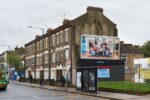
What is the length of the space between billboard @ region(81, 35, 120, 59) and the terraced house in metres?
0.91

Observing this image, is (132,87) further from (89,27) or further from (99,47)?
(89,27)

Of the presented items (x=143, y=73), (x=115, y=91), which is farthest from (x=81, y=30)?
(x=115, y=91)

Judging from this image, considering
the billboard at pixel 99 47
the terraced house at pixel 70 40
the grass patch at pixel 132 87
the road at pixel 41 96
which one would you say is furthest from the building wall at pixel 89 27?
the road at pixel 41 96

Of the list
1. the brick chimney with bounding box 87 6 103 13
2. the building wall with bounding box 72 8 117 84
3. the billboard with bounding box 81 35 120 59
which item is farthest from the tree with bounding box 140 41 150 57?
the brick chimney with bounding box 87 6 103 13

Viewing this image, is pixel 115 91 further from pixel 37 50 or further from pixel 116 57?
pixel 37 50

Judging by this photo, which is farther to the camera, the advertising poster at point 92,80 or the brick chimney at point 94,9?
the brick chimney at point 94,9

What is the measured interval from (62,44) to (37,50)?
1733cm

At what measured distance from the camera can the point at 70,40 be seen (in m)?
57.3

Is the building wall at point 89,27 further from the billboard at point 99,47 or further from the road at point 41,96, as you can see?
the road at point 41,96

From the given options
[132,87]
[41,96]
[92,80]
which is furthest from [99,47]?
[41,96]

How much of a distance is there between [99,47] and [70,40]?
15.9ft

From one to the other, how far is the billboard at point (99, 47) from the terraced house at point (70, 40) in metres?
0.91

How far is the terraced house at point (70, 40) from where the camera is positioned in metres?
56.9

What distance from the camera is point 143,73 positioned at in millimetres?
46969
